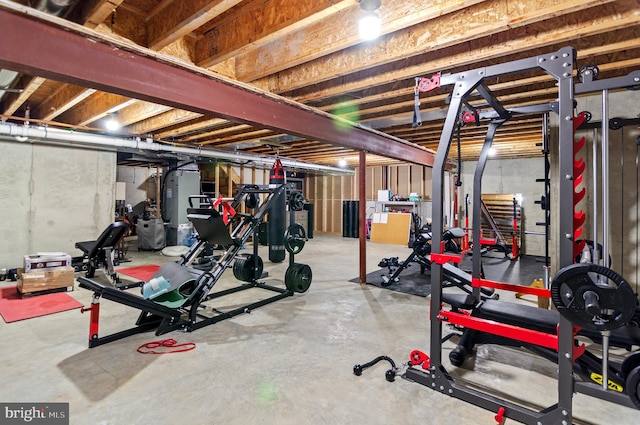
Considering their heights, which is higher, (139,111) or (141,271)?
(139,111)

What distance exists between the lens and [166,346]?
9.75 feet

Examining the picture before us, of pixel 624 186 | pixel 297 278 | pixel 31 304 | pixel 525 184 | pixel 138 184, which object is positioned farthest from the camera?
pixel 138 184

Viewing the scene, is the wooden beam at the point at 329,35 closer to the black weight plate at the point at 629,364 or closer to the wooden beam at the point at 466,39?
the wooden beam at the point at 466,39

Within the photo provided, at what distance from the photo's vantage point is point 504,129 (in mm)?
5500

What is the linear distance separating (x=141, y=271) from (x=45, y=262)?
1.60 m

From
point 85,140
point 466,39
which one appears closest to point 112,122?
point 85,140

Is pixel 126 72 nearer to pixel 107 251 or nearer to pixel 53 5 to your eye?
pixel 53 5

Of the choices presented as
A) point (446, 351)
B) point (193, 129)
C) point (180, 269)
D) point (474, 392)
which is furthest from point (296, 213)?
point (474, 392)

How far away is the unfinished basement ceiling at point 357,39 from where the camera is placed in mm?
2129

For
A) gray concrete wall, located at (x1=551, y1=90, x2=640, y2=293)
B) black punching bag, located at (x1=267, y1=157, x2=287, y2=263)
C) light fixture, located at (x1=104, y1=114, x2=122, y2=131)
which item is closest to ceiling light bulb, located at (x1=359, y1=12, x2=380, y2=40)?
gray concrete wall, located at (x1=551, y1=90, x2=640, y2=293)

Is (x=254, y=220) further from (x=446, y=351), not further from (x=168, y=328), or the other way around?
(x=446, y=351)

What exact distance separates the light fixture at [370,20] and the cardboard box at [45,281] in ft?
16.9

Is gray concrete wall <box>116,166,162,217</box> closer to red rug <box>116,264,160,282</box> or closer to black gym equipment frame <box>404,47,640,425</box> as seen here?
red rug <box>116,264,160,282</box>

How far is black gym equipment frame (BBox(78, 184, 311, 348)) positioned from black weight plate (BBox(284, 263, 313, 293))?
0.01m
